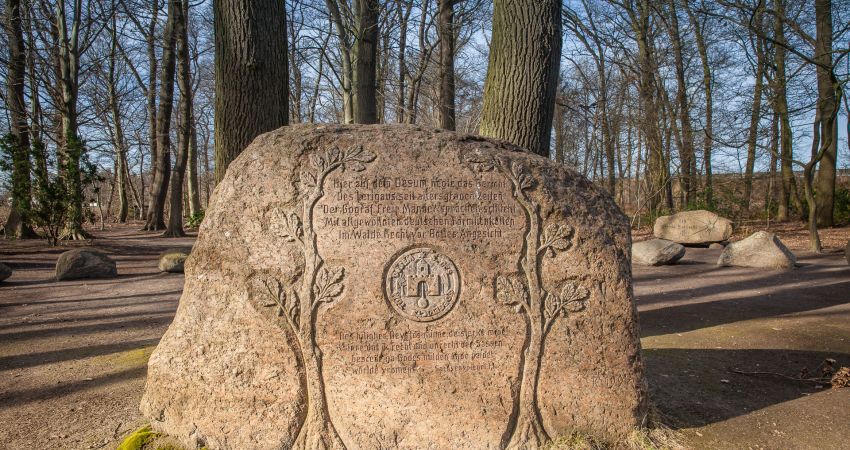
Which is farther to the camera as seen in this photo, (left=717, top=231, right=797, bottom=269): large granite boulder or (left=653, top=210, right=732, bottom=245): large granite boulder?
(left=653, top=210, right=732, bottom=245): large granite boulder

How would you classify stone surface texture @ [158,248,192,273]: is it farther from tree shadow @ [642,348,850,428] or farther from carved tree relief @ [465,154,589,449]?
tree shadow @ [642,348,850,428]

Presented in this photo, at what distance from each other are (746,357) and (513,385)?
9.50 ft

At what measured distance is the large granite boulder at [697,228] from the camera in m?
11.8

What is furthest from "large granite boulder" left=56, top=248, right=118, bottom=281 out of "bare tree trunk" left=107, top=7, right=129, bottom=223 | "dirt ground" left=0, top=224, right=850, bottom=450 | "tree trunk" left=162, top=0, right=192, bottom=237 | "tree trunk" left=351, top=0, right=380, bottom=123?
"bare tree trunk" left=107, top=7, right=129, bottom=223

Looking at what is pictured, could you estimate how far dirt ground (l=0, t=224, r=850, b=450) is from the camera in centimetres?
308

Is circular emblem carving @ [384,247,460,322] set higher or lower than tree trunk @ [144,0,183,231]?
lower

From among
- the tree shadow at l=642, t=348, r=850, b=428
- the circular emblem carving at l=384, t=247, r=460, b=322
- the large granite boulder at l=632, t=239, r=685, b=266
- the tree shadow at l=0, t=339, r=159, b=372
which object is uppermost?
the circular emblem carving at l=384, t=247, r=460, b=322

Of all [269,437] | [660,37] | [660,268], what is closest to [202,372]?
[269,437]

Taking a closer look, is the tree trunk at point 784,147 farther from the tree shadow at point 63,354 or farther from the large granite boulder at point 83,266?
the large granite boulder at point 83,266

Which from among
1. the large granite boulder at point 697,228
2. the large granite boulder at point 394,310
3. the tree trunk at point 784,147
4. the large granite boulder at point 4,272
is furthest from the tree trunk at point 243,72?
the tree trunk at point 784,147

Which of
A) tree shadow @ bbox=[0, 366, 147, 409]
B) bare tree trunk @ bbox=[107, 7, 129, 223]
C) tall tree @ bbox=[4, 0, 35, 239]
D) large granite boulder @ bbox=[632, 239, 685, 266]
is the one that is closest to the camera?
tree shadow @ bbox=[0, 366, 147, 409]

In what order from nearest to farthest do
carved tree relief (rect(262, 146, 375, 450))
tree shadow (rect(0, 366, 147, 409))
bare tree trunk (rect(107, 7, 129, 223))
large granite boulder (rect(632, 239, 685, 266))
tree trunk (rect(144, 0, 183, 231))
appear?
carved tree relief (rect(262, 146, 375, 450)) → tree shadow (rect(0, 366, 147, 409)) → large granite boulder (rect(632, 239, 685, 266)) → tree trunk (rect(144, 0, 183, 231)) → bare tree trunk (rect(107, 7, 129, 223))

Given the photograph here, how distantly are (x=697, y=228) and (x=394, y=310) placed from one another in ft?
38.1

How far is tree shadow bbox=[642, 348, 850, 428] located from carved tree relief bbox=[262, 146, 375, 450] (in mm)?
2160
